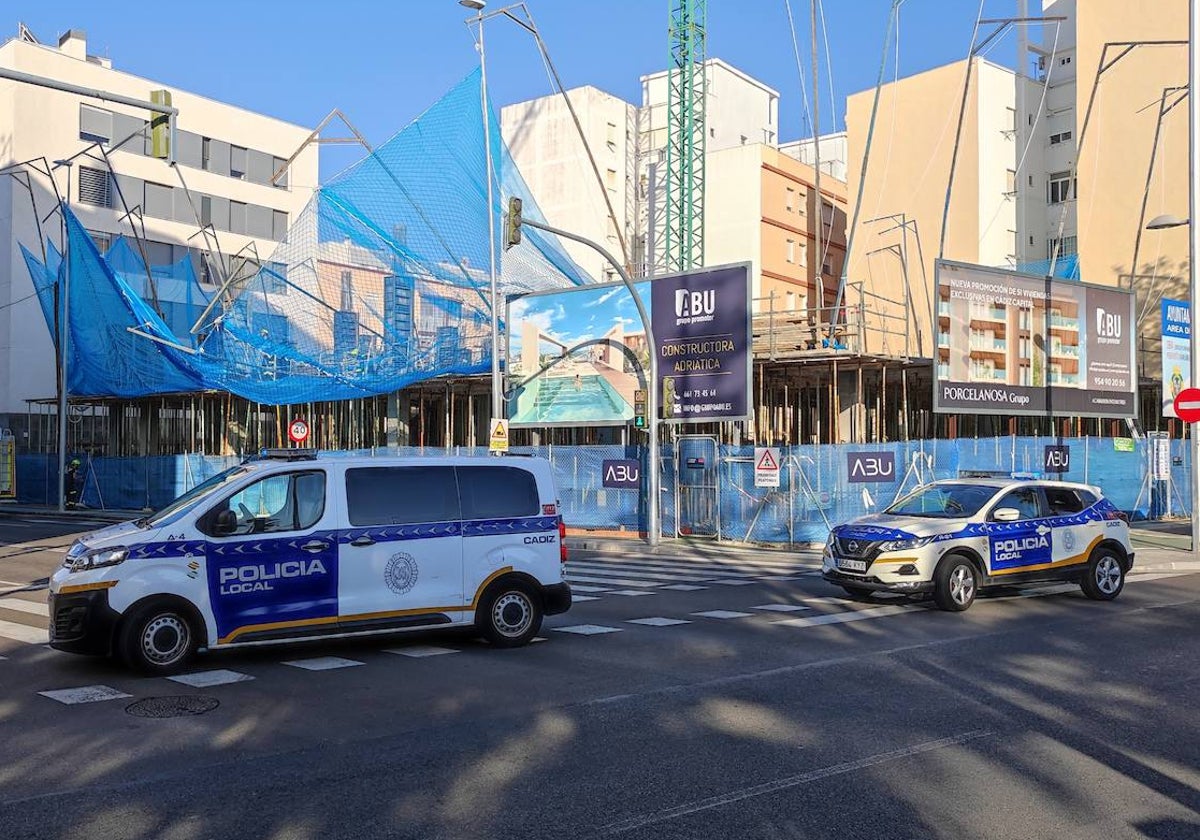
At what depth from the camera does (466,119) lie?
28.3 m

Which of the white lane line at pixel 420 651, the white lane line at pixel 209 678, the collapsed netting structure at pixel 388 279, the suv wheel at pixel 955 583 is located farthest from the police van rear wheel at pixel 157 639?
the collapsed netting structure at pixel 388 279

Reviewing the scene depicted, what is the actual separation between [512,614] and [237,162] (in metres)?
55.1

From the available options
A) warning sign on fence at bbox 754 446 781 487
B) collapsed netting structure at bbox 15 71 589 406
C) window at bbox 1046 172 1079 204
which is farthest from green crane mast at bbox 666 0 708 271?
warning sign on fence at bbox 754 446 781 487

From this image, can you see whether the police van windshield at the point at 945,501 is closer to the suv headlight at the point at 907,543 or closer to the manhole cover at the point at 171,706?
the suv headlight at the point at 907,543

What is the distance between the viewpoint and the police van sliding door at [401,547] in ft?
33.5

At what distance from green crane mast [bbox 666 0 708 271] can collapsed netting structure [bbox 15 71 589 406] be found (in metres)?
26.8

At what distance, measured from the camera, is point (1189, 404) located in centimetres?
1992

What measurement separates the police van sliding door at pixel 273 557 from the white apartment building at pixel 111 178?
39.4 metres

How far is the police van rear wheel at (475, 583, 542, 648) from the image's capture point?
1086cm

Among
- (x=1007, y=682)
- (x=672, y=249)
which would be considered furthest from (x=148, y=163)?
(x=1007, y=682)

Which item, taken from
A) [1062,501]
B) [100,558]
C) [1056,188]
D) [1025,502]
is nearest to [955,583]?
[1025,502]

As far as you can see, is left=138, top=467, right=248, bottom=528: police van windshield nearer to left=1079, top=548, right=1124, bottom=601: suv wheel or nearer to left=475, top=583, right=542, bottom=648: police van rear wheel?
left=475, top=583, right=542, bottom=648: police van rear wheel

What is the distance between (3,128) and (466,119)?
3222 cm

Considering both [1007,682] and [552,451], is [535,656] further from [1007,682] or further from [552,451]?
[552,451]
